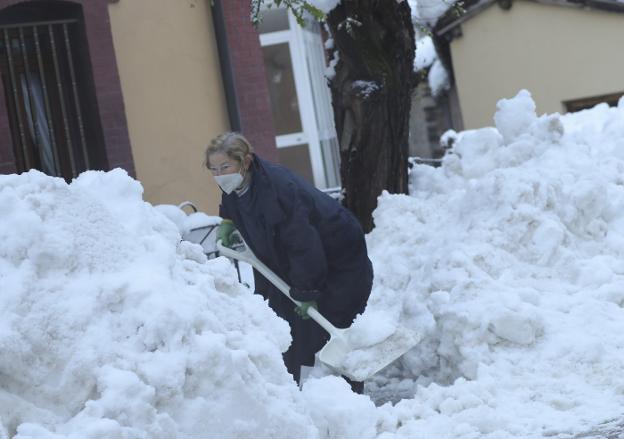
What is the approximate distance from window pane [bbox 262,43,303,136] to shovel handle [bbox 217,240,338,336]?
24.1ft

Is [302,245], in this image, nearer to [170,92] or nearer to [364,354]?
[364,354]

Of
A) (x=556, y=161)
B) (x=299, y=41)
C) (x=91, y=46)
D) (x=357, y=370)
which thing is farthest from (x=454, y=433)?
(x=299, y=41)

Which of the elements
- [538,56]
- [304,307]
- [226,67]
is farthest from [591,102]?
[304,307]

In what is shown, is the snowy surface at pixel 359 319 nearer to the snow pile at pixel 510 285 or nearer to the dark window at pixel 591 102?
the snow pile at pixel 510 285

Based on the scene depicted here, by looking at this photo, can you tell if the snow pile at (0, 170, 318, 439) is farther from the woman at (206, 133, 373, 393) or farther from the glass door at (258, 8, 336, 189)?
the glass door at (258, 8, 336, 189)

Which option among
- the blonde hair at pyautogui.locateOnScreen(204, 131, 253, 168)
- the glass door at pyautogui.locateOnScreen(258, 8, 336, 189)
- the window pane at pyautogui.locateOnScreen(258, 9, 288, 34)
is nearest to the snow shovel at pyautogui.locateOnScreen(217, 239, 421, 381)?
the blonde hair at pyautogui.locateOnScreen(204, 131, 253, 168)

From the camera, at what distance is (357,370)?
5543 millimetres

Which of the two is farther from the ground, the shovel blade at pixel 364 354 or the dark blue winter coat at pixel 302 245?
the dark blue winter coat at pixel 302 245

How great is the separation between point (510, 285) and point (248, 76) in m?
5.04

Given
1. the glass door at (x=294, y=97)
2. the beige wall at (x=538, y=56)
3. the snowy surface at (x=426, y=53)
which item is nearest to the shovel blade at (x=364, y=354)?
the glass door at (x=294, y=97)

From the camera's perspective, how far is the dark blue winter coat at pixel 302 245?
5.64 metres

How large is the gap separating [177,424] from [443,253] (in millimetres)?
3311

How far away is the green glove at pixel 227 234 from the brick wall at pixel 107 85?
376 centimetres

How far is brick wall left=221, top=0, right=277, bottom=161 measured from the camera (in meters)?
10.7
